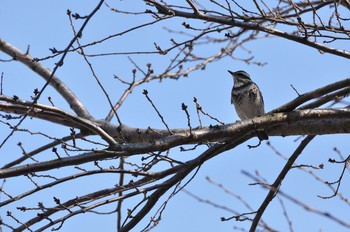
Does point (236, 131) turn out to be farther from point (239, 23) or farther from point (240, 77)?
point (240, 77)

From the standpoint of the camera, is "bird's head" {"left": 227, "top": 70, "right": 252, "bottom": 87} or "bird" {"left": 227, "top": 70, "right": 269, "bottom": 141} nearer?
"bird" {"left": 227, "top": 70, "right": 269, "bottom": 141}

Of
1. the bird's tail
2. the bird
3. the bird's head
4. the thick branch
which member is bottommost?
the thick branch

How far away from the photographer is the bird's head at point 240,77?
30.8 ft

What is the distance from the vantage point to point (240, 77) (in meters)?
9.55

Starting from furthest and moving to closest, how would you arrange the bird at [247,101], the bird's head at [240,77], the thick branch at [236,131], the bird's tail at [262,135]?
the bird's head at [240,77] < the bird at [247,101] < the bird's tail at [262,135] < the thick branch at [236,131]

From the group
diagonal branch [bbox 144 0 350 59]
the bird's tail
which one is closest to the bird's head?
the bird's tail

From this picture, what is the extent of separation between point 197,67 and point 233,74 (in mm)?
857

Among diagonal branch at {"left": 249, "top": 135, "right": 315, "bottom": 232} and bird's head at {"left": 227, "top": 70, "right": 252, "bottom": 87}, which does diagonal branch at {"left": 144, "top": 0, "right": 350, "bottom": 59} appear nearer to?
diagonal branch at {"left": 249, "top": 135, "right": 315, "bottom": 232}

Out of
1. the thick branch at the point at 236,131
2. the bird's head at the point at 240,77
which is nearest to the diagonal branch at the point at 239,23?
the thick branch at the point at 236,131

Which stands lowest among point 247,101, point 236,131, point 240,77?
point 236,131

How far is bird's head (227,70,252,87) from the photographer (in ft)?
30.8

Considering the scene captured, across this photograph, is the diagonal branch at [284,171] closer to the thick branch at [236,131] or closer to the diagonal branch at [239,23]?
the thick branch at [236,131]

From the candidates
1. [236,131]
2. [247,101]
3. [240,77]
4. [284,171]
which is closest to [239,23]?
[236,131]

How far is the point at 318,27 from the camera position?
17.0 feet
